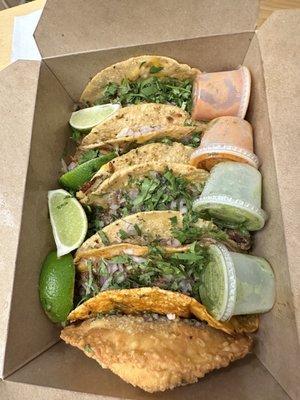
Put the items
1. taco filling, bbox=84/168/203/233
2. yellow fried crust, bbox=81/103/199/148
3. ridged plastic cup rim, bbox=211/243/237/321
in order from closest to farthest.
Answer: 1. ridged plastic cup rim, bbox=211/243/237/321
2. taco filling, bbox=84/168/203/233
3. yellow fried crust, bbox=81/103/199/148

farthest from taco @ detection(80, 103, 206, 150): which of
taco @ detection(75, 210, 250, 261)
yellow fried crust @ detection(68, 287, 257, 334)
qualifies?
yellow fried crust @ detection(68, 287, 257, 334)

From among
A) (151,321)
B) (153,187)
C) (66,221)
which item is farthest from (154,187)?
(151,321)

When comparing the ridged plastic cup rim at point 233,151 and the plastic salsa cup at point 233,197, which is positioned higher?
the ridged plastic cup rim at point 233,151

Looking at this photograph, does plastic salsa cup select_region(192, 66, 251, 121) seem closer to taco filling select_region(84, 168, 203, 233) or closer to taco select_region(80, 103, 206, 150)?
taco select_region(80, 103, 206, 150)

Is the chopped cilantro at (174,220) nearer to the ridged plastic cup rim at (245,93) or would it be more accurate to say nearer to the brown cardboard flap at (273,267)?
the brown cardboard flap at (273,267)

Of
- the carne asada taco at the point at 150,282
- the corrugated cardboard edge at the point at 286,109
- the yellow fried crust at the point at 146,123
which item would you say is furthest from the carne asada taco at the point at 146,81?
the carne asada taco at the point at 150,282

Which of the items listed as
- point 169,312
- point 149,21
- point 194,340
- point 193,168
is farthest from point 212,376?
point 149,21
